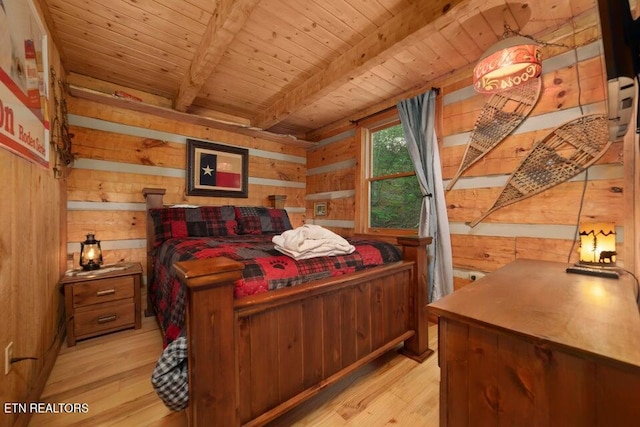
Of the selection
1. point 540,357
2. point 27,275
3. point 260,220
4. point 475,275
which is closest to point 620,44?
point 540,357

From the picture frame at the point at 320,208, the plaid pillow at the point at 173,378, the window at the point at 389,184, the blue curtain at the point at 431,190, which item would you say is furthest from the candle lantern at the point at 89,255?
the blue curtain at the point at 431,190

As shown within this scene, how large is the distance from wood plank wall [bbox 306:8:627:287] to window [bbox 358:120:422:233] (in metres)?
0.45

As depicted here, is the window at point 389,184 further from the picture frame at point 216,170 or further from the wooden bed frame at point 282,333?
the picture frame at point 216,170

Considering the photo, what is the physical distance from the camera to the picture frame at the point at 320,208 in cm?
370

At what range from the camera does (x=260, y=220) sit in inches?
115

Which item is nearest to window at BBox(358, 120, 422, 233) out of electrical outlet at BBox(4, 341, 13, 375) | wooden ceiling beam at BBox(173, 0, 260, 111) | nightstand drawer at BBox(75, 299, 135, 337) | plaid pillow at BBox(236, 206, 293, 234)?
plaid pillow at BBox(236, 206, 293, 234)

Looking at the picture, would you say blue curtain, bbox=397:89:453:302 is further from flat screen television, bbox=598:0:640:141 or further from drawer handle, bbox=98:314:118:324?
drawer handle, bbox=98:314:118:324

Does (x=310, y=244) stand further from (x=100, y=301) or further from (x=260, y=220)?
(x=100, y=301)

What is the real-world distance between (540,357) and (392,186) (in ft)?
7.83

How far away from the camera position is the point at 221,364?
915 mm

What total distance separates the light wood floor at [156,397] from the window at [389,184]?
1.44 metres

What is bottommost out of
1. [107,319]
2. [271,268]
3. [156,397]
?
[156,397]

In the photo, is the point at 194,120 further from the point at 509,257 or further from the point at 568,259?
the point at 568,259

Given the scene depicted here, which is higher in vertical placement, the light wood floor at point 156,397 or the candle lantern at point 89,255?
the candle lantern at point 89,255
